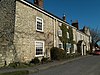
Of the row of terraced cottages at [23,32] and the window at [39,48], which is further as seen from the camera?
the window at [39,48]

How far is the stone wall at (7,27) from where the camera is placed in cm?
1275

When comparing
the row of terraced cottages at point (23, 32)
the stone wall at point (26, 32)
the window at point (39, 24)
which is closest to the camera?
the row of terraced cottages at point (23, 32)

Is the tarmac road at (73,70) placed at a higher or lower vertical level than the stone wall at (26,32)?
lower

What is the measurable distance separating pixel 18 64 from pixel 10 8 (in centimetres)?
578

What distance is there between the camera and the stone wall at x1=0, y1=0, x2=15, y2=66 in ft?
41.8

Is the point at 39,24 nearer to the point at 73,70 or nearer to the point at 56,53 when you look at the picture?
the point at 56,53

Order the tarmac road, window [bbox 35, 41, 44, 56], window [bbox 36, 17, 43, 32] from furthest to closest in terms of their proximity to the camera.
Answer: window [bbox 36, 17, 43, 32] → window [bbox 35, 41, 44, 56] → the tarmac road

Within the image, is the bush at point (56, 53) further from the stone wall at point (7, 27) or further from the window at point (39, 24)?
the stone wall at point (7, 27)

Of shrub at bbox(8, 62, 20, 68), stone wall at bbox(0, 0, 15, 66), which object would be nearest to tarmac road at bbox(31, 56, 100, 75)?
shrub at bbox(8, 62, 20, 68)

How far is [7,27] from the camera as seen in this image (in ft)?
47.2

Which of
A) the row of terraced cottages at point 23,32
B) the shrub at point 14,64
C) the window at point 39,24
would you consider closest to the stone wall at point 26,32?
the row of terraced cottages at point 23,32

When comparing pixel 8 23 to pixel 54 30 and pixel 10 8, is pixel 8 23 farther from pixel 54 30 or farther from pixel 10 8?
pixel 54 30

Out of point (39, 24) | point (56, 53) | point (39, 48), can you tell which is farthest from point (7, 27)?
point (56, 53)

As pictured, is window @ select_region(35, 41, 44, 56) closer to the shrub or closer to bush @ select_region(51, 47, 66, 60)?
bush @ select_region(51, 47, 66, 60)
